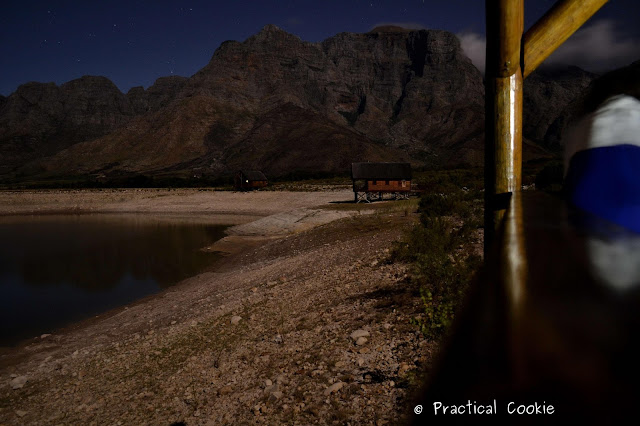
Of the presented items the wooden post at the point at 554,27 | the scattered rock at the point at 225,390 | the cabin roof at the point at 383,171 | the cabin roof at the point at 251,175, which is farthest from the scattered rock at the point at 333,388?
the cabin roof at the point at 251,175

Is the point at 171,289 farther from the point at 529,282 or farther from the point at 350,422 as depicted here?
the point at 529,282

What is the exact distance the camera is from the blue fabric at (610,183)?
3.17ft

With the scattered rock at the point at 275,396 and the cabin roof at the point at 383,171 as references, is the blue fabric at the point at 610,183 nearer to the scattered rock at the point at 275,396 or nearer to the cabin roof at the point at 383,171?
the scattered rock at the point at 275,396

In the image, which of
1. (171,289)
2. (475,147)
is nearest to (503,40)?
(171,289)

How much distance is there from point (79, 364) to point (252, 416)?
5.57 m

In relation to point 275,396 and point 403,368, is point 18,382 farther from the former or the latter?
point 403,368

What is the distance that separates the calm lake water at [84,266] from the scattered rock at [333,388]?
12400mm

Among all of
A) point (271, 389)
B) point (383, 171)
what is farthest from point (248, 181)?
point (271, 389)

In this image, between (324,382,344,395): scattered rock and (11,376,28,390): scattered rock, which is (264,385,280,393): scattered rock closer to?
(324,382,344,395): scattered rock

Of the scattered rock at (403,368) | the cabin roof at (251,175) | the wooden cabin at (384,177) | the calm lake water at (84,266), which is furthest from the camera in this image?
the cabin roof at (251,175)

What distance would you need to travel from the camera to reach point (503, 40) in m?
2.66

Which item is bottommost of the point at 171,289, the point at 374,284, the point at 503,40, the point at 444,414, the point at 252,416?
the point at 171,289

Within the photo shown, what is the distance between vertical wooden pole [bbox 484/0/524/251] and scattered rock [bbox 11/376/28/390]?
374 inches

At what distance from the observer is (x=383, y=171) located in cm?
4200
